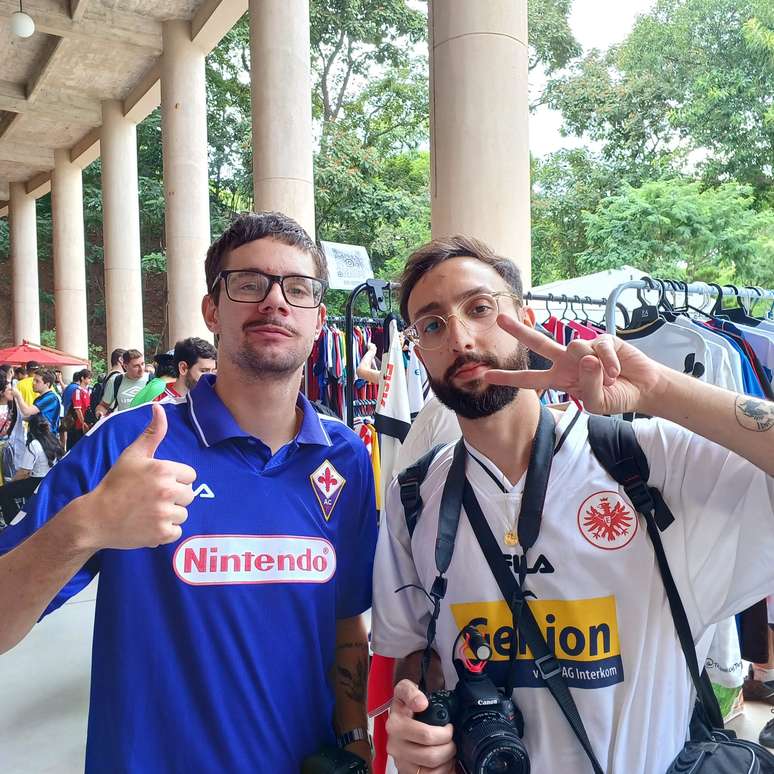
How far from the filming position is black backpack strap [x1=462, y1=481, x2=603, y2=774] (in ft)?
4.12

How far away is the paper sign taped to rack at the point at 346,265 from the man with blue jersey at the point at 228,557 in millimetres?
2167

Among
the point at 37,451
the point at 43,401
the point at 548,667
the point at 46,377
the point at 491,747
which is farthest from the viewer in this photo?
the point at 46,377

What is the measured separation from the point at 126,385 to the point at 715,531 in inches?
302

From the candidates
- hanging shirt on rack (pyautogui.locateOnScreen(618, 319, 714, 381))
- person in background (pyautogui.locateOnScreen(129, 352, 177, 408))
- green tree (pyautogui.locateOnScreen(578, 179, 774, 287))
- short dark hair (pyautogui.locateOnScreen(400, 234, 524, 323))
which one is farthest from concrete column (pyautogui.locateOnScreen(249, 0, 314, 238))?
green tree (pyautogui.locateOnScreen(578, 179, 774, 287))

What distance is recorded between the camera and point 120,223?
13539 millimetres

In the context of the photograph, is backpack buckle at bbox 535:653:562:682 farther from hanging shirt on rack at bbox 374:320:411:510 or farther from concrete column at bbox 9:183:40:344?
concrete column at bbox 9:183:40:344

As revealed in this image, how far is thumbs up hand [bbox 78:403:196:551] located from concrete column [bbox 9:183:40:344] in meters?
21.6

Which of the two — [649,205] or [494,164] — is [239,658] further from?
[649,205]

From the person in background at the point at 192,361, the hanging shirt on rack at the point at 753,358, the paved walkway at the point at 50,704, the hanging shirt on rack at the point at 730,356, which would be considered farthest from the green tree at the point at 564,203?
the paved walkway at the point at 50,704

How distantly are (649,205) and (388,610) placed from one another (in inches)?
641

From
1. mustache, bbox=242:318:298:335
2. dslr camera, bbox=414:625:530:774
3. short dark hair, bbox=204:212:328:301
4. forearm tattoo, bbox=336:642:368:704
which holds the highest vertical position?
short dark hair, bbox=204:212:328:301

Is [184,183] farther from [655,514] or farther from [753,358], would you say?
[655,514]

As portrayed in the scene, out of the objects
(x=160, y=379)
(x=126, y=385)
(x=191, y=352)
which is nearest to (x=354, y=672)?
(x=191, y=352)

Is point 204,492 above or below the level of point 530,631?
above
